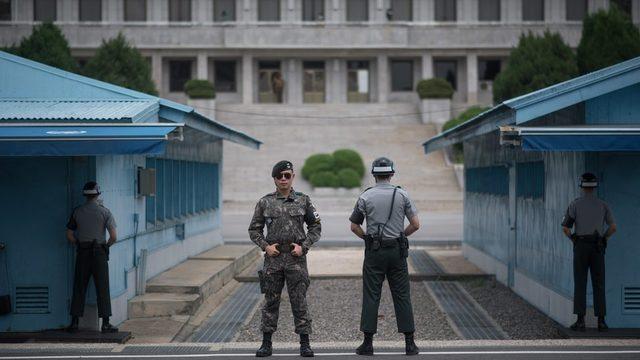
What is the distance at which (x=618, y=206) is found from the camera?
1141cm

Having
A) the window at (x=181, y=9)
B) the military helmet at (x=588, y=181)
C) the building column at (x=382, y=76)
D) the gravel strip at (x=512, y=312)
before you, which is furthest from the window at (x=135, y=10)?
the military helmet at (x=588, y=181)

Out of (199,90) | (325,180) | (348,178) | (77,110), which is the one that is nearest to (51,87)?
(77,110)

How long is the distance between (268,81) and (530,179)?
→ 162 feet

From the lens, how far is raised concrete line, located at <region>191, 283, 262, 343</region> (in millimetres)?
11961

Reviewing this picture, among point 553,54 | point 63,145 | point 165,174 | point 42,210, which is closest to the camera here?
point 63,145

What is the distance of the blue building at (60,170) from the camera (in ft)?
32.6

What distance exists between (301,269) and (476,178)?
11355mm

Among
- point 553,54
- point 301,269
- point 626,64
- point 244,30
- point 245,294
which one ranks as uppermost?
point 244,30

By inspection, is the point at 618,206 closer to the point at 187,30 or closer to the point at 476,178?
the point at 476,178

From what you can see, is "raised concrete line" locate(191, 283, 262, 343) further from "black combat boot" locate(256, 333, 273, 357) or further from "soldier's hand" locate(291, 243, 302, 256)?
"soldier's hand" locate(291, 243, 302, 256)

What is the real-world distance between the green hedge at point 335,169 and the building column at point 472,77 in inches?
788

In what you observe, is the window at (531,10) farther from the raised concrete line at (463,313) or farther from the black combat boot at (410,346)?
the black combat boot at (410,346)

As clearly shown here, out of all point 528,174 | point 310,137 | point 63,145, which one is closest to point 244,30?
point 310,137

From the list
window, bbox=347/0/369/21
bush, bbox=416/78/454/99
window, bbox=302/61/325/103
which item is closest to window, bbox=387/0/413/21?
window, bbox=347/0/369/21
